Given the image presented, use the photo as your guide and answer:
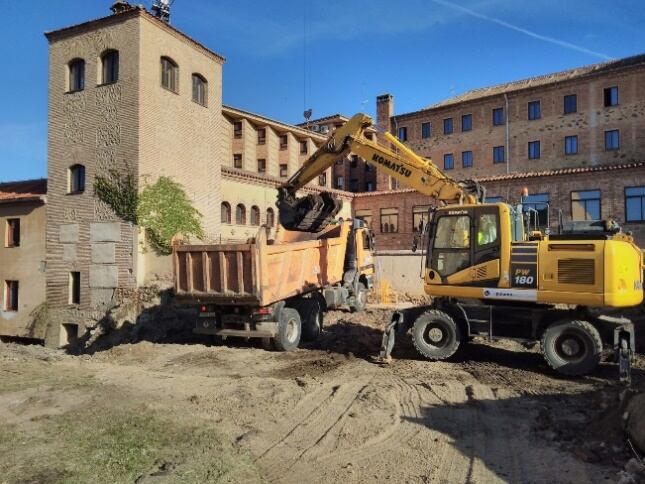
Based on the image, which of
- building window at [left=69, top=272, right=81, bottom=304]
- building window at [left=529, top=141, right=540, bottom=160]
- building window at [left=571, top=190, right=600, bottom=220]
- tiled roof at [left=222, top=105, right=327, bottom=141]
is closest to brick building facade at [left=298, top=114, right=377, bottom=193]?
tiled roof at [left=222, top=105, right=327, bottom=141]

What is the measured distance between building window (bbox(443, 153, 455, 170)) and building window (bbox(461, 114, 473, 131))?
240cm

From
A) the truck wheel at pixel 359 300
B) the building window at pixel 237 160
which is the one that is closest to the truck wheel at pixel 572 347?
the truck wheel at pixel 359 300

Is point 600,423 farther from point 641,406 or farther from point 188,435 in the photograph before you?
point 188,435

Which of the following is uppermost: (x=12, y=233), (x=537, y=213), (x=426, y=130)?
(x=426, y=130)

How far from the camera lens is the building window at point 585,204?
27.7 m

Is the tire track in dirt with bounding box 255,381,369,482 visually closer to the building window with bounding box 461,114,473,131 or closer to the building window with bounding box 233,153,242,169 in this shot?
the building window with bounding box 233,153,242,169

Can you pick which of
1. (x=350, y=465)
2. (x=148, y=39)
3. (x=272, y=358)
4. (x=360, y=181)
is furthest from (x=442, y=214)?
(x=360, y=181)

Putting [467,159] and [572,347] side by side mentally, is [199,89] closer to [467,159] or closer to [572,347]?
[572,347]

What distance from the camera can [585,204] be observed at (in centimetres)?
2797

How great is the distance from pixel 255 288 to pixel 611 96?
34913mm

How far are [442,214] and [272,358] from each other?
14.3ft

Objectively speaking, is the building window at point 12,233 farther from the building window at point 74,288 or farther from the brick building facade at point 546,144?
the brick building facade at point 546,144

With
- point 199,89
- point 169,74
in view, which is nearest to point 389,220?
point 199,89

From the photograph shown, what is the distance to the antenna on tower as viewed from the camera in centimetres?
2005
